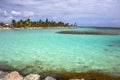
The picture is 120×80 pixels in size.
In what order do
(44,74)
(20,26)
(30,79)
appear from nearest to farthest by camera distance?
(30,79) → (44,74) → (20,26)

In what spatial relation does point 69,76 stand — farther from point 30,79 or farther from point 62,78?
point 30,79

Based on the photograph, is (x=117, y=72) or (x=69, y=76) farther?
(x=117, y=72)

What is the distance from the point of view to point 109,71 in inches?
541

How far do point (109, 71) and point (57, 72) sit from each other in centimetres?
387

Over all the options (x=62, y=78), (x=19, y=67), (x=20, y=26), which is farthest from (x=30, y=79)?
(x=20, y=26)

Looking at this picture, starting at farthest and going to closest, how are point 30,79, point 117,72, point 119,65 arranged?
point 119,65, point 117,72, point 30,79

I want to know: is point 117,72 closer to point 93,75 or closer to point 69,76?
point 93,75

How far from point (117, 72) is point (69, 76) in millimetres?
3924

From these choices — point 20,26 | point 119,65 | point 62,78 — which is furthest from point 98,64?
point 20,26

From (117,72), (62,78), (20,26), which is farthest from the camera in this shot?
(20,26)

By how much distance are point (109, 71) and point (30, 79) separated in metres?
6.56

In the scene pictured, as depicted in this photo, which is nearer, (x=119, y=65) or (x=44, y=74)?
(x=44, y=74)

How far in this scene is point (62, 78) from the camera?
11516 millimetres

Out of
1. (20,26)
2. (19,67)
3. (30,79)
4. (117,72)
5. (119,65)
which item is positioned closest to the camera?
(30,79)
